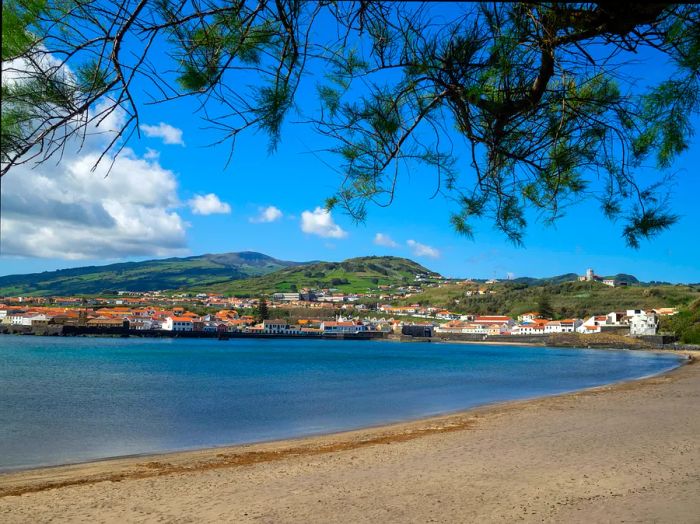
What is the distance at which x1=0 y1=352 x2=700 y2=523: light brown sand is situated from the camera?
18.5 ft

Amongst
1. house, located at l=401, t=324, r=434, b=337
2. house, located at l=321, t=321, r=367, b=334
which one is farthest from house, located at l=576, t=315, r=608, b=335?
house, located at l=321, t=321, r=367, b=334

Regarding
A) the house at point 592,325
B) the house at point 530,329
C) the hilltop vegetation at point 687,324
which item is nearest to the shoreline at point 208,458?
the hilltop vegetation at point 687,324

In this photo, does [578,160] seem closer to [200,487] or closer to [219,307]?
[200,487]

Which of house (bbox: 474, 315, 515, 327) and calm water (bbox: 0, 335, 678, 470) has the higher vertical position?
house (bbox: 474, 315, 515, 327)

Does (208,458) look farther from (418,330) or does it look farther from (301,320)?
(301,320)

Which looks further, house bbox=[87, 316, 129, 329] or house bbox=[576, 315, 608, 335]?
house bbox=[87, 316, 129, 329]

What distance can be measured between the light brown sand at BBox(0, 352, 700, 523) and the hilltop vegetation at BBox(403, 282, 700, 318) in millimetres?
85134

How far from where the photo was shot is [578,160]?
102 inches

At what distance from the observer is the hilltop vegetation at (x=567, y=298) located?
10069 cm

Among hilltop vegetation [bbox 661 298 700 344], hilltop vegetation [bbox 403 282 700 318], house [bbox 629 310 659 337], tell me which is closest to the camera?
hilltop vegetation [bbox 661 298 700 344]

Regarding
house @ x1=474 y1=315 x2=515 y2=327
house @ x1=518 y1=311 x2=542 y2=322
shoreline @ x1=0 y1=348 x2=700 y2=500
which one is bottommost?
shoreline @ x1=0 y1=348 x2=700 y2=500

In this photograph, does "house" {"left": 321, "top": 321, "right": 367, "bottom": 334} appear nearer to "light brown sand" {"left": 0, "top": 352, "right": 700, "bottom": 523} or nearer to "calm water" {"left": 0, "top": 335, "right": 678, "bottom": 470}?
"calm water" {"left": 0, "top": 335, "right": 678, "bottom": 470}

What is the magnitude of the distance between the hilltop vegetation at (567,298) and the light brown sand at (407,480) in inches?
3352

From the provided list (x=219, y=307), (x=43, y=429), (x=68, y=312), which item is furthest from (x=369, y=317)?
(x=43, y=429)
